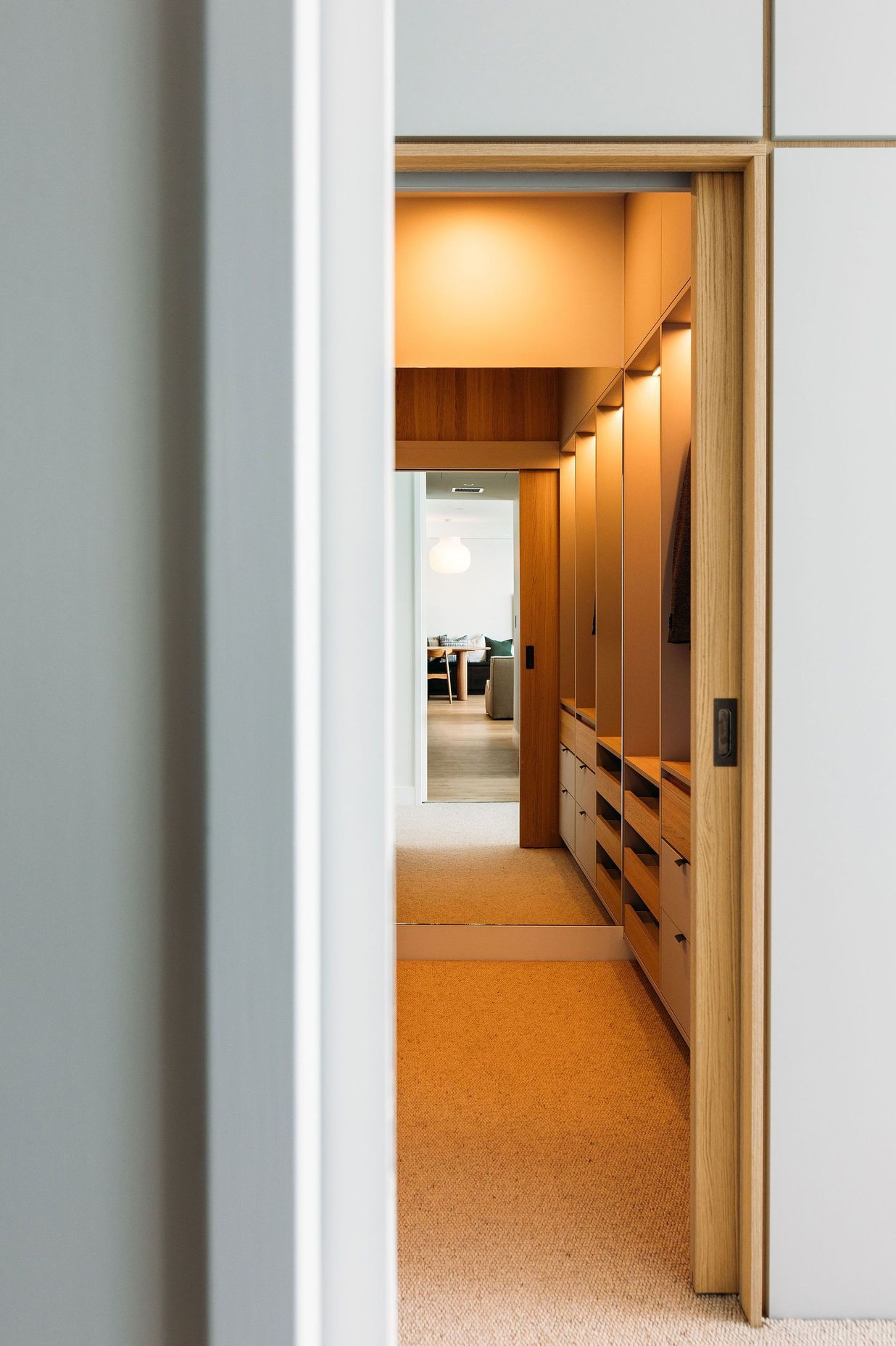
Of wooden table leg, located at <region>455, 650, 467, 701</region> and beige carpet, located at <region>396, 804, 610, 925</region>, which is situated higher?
wooden table leg, located at <region>455, 650, 467, 701</region>

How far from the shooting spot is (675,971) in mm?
2533

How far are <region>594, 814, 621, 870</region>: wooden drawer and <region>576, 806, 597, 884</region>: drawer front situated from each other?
0.05 metres

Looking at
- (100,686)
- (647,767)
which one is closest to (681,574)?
(647,767)

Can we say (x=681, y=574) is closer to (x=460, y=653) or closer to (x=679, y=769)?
(x=679, y=769)

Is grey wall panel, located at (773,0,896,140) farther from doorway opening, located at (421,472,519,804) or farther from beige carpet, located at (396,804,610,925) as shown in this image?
beige carpet, located at (396,804,610,925)

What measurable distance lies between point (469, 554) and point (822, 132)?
1920 mm

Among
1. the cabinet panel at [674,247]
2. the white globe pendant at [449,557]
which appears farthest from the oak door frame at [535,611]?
the cabinet panel at [674,247]

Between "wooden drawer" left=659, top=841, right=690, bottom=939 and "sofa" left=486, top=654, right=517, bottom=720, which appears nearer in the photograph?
"wooden drawer" left=659, top=841, right=690, bottom=939

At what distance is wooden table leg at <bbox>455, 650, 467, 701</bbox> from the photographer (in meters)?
3.60

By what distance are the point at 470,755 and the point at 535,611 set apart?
2.00 feet

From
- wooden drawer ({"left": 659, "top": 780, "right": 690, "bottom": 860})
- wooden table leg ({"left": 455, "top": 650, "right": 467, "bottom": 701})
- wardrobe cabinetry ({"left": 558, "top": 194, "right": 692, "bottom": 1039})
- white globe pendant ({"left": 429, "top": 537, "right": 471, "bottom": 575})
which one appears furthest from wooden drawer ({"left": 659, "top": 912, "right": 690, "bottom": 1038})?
white globe pendant ({"left": 429, "top": 537, "right": 471, "bottom": 575})

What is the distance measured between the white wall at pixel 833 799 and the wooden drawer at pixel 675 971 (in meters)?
0.72

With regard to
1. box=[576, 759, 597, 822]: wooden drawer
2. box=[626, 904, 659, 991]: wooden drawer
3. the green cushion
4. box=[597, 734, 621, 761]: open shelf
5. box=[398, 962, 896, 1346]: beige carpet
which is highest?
the green cushion

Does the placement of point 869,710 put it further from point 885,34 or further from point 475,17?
point 475,17
